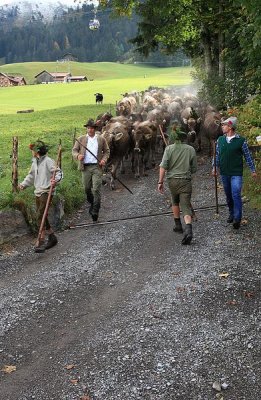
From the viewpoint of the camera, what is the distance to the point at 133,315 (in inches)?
292

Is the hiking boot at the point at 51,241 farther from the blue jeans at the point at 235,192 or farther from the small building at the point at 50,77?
the small building at the point at 50,77

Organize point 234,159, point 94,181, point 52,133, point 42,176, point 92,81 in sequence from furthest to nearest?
point 92,81 < point 52,133 < point 94,181 < point 234,159 < point 42,176

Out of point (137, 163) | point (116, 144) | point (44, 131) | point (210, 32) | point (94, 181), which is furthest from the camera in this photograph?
point (210, 32)

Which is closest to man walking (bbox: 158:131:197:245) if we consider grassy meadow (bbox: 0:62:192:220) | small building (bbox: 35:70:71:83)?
grassy meadow (bbox: 0:62:192:220)

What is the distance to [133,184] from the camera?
626 inches

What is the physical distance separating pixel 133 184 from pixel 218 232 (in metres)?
5.44

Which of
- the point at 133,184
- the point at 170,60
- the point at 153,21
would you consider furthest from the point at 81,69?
the point at 133,184

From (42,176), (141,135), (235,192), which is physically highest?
(42,176)

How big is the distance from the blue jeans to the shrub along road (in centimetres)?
41

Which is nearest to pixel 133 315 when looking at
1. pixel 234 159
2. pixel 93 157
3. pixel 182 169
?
pixel 182 169

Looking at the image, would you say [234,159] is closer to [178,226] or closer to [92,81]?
[178,226]

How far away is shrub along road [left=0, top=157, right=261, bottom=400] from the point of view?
5.88 meters

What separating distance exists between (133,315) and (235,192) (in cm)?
431

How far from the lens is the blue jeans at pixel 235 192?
10.7m
